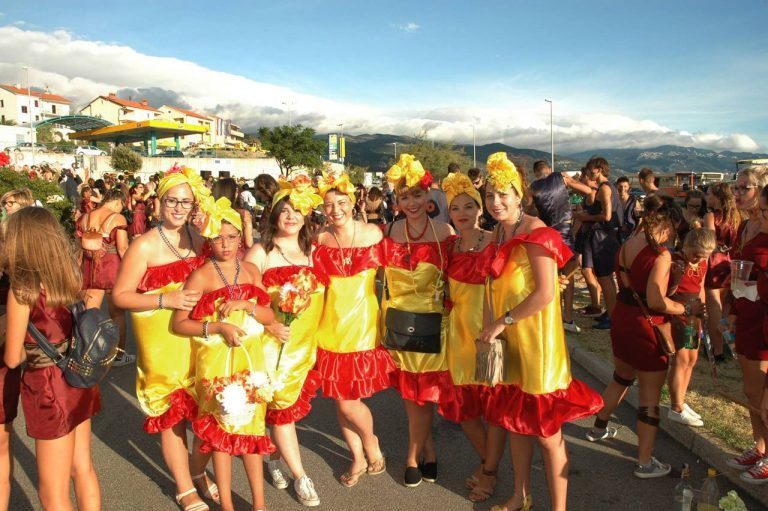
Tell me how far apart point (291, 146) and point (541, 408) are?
59.7m

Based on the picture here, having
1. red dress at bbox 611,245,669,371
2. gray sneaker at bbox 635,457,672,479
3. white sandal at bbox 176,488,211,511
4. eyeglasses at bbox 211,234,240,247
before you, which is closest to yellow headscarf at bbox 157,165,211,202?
eyeglasses at bbox 211,234,240,247

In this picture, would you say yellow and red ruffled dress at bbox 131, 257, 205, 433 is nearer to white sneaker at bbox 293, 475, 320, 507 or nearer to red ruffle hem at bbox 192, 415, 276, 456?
red ruffle hem at bbox 192, 415, 276, 456

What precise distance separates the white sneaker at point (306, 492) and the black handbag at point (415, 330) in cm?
109

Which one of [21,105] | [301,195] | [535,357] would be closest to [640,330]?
[535,357]

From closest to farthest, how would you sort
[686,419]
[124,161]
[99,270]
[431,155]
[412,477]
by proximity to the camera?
[412,477], [686,419], [99,270], [124,161], [431,155]

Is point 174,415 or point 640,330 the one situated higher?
point 640,330

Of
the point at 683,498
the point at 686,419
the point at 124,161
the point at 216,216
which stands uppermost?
the point at 124,161

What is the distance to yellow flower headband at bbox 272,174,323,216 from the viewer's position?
3.45 meters

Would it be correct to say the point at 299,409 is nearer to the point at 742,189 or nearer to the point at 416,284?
the point at 416,284

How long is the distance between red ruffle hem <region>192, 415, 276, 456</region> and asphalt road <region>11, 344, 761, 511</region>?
0.67 m

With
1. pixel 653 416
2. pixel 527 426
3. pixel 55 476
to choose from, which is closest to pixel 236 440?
pixel 55 476

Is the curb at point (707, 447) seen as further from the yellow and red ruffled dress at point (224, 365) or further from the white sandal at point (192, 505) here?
the white sandal at point (192, 505)

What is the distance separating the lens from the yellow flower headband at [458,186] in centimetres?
341

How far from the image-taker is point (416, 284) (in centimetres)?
349
